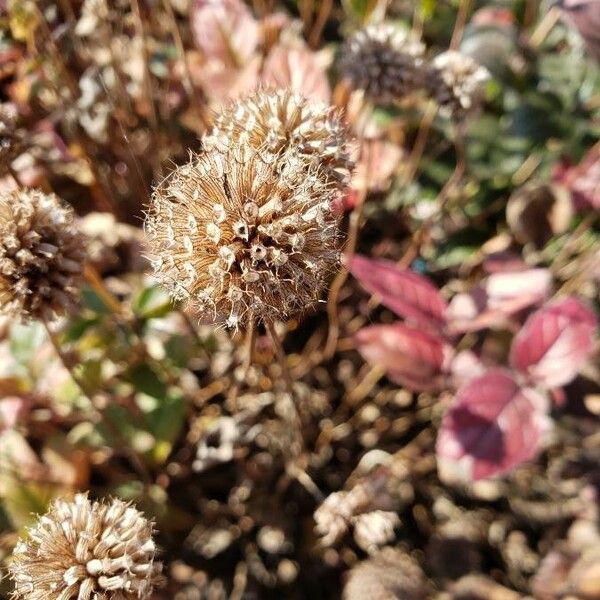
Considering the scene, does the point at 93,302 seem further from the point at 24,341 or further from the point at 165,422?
the point at 165,422

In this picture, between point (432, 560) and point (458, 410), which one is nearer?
point (458, 410)

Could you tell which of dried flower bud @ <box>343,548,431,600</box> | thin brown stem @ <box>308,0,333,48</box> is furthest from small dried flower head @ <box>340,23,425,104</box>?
dried flower bud @ <box>343,548,431,600</box>

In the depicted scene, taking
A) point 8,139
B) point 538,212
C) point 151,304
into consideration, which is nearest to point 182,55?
point 8,139

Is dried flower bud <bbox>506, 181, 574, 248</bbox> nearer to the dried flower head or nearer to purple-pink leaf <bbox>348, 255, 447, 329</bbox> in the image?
purple-pink leaf <bbox>348, 255, 447, 329</bbox>

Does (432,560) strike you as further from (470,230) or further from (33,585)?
(33,585)

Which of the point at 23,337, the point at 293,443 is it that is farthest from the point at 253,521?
the point at 23,337

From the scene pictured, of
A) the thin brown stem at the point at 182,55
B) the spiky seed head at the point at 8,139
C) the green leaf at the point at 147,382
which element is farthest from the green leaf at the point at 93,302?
the thin brown stem at the point at 182,55

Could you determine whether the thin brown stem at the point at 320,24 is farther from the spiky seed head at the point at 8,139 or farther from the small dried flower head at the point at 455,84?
the spiky seed head at the point at 8,139
